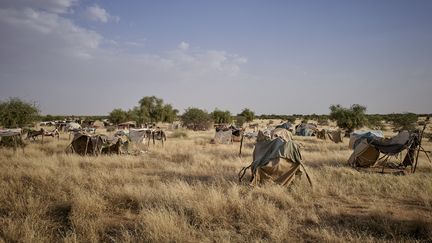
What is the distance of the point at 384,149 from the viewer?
12.8 m

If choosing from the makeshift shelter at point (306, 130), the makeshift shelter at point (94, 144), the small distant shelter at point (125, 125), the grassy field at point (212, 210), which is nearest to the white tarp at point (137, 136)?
the makeshift shelter at point (94, 144)

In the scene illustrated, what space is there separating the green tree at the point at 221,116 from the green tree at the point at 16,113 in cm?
3634

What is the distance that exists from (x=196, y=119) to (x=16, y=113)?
2557 centimetres

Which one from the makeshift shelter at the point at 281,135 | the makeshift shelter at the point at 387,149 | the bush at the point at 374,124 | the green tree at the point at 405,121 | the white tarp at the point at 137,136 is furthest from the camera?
the bush at the point at 374,124

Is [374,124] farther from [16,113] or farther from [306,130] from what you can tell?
[16,113]

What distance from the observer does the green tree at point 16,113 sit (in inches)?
989

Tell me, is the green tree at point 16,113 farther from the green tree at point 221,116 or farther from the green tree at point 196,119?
the green tree at point 221,116

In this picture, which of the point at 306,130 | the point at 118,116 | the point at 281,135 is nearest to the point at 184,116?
the point at 118,116

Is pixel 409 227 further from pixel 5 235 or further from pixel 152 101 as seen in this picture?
pixel 152 101

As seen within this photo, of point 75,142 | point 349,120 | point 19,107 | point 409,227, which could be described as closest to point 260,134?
point 409,227

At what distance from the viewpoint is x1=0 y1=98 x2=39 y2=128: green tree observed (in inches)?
989

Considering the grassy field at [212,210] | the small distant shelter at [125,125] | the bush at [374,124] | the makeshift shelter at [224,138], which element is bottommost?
the grassy field at [212,210]

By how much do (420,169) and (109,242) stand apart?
1309 cm

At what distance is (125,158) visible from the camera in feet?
48.7
